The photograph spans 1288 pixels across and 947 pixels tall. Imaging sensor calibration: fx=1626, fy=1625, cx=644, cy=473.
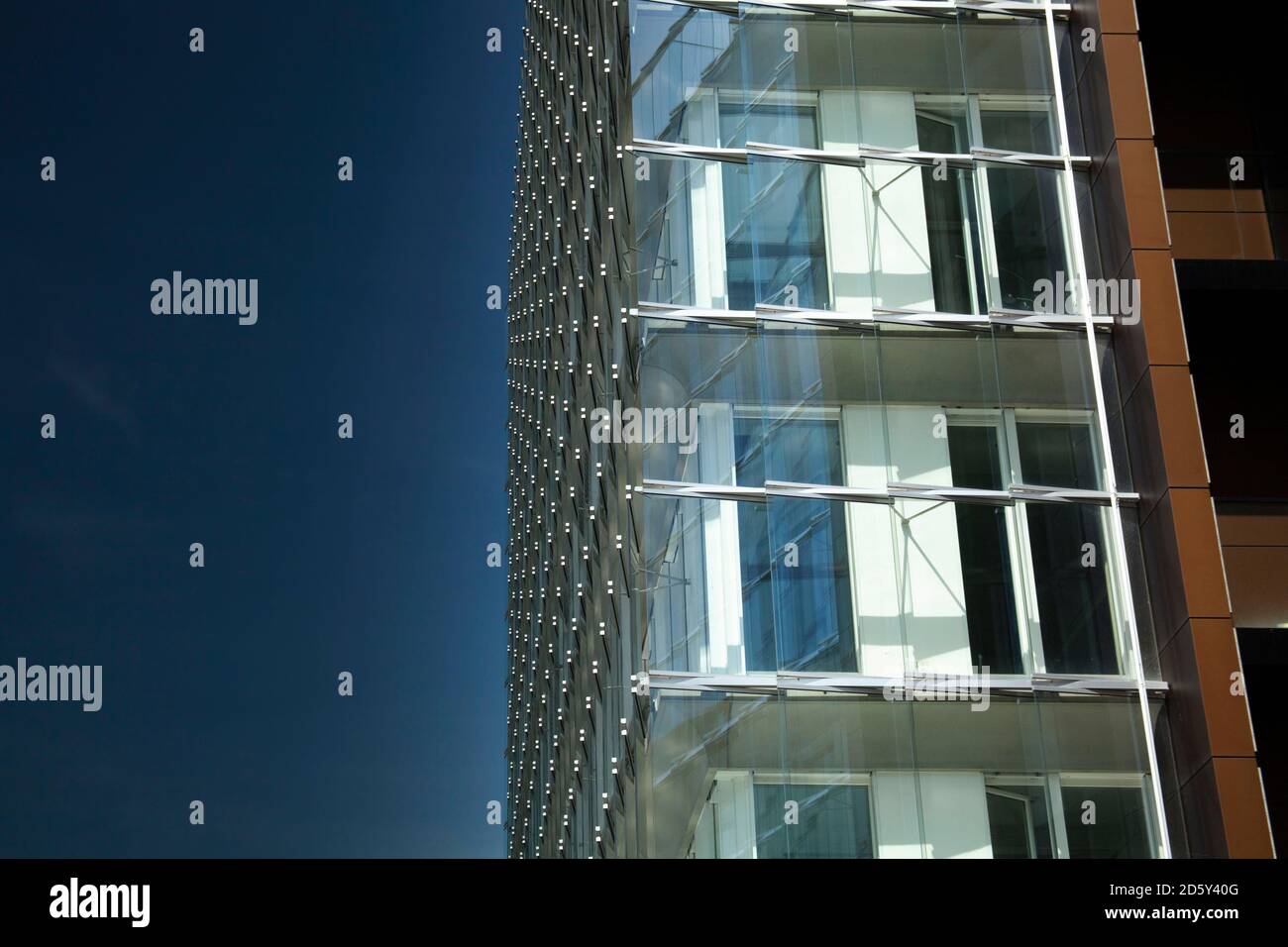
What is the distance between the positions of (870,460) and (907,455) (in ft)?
1.88

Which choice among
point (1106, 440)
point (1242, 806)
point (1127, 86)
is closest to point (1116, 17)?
point (1127, 86)

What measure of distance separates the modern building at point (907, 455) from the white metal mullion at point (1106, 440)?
0.05 m

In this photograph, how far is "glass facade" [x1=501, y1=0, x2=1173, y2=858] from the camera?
20500mm

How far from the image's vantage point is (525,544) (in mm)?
52344

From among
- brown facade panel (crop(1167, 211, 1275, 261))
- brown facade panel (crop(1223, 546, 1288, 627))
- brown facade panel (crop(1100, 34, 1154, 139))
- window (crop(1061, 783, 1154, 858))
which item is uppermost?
brown facade panel (crop(1100, 34, 1154, 139))

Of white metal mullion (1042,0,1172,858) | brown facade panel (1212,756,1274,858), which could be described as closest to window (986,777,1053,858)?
white metal mullion (1042,0,1172,858)

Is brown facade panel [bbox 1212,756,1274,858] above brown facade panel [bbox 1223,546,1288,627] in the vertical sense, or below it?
below

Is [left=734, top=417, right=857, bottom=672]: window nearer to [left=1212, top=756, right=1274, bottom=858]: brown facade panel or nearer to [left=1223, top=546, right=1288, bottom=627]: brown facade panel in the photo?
[left=1212, top=756, right=1274, bottom=858]: brown facade panel

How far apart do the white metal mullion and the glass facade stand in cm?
4

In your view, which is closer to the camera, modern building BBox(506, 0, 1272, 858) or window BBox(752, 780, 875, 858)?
window BBox(752, 780, 875, 858)

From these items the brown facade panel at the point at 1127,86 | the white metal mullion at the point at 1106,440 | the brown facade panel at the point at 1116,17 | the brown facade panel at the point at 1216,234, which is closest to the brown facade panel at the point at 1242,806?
the white metal mullion at the point at 1106,440

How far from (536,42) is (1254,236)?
30.5 m

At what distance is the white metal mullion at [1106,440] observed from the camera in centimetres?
2050
